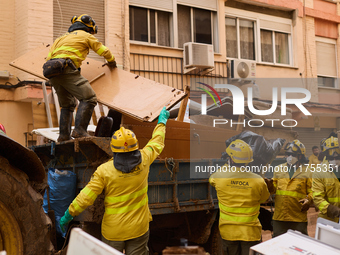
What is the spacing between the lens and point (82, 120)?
15.1ft

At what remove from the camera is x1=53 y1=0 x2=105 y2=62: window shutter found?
33.4 ft

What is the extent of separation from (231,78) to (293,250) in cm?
1134

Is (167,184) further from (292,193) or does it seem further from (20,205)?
(20,205)

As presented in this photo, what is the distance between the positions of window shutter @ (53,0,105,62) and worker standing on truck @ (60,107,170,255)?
279 inches

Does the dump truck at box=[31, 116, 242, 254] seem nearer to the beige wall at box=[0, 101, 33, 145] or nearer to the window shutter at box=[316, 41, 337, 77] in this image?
the beige wall at box=[0, 101, 33, 145]

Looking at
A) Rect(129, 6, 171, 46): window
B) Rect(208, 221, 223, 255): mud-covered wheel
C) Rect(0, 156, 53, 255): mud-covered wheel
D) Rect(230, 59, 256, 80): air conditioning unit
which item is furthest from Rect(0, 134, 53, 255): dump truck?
Rect(230, 59, 256, 80): air conditioning unit

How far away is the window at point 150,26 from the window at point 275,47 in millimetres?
4118

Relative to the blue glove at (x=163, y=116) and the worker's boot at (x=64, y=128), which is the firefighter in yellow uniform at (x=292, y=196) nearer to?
the blue glove at (x=163, y=116)

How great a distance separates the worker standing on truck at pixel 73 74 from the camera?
4.55 metres

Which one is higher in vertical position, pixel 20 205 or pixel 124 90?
pixel 124 90

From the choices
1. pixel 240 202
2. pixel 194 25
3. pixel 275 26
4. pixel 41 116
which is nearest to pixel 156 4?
pixel 194 25

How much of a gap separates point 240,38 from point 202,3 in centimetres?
204

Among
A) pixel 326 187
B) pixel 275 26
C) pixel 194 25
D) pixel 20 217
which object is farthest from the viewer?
pixel 275 26

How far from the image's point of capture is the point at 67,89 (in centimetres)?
477
